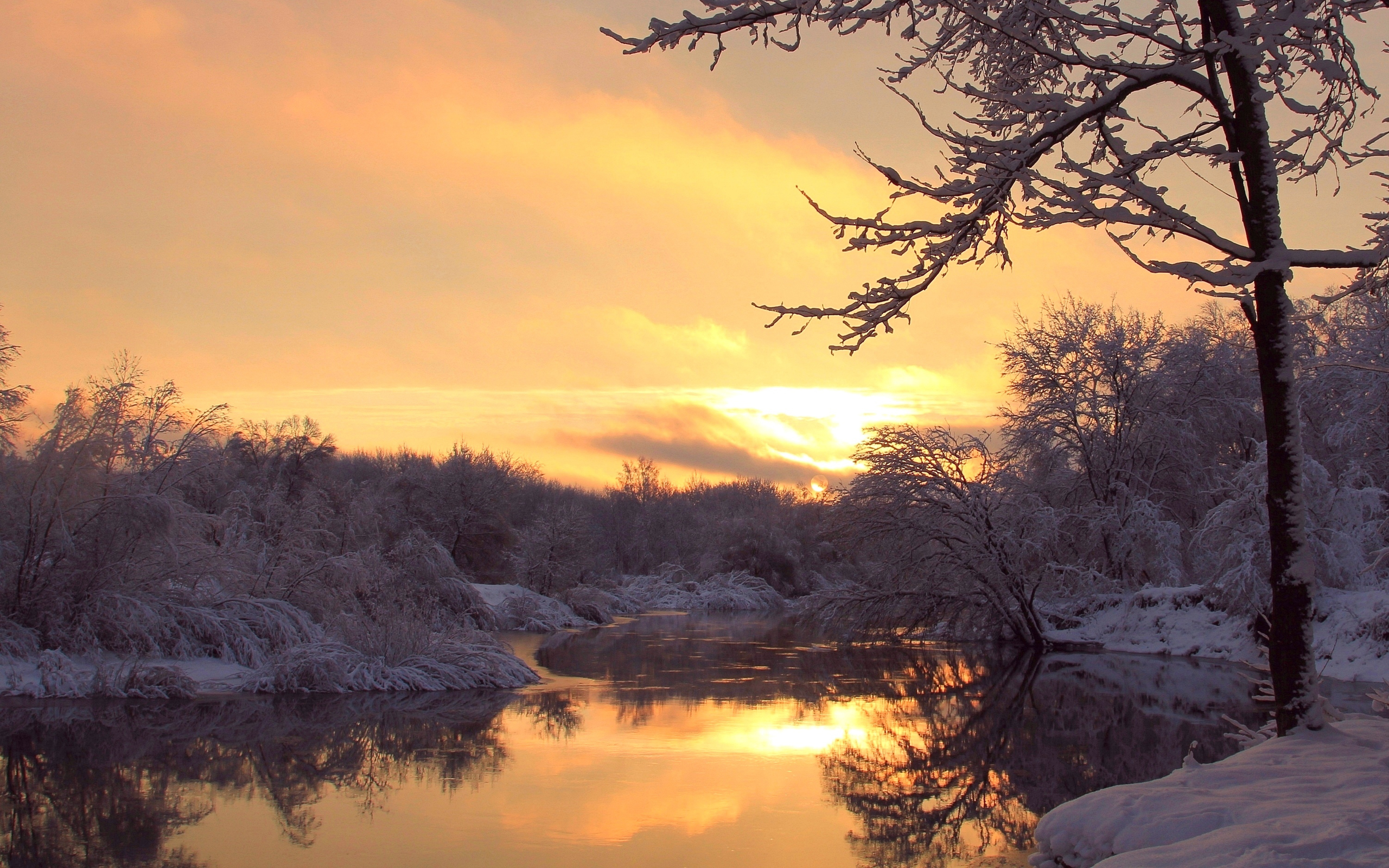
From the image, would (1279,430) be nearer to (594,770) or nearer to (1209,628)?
(594,770)

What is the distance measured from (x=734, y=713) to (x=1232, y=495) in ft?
57.4

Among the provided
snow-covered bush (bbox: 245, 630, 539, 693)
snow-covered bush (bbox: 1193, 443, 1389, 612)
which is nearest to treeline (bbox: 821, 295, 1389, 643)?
snow-covered bush (bbox: 1193, 443, 1389, 612)

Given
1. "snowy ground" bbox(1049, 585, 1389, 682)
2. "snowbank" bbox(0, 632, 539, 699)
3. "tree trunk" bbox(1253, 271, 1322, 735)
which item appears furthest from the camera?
"snowy ground" bbox(1049, 585, 1389, 682)

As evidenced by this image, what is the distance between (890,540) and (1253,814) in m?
18.4

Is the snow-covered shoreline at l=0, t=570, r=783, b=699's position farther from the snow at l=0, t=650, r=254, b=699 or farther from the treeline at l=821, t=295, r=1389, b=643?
the treeline at l=821, t=295, r=1389, b=643

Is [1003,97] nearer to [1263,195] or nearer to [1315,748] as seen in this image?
[1263,195]

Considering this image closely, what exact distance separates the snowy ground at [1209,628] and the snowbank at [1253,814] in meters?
11.4

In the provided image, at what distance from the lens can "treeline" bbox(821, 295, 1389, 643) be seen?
827 inches

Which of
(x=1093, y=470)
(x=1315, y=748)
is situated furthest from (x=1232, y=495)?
(x=1315, y=748)

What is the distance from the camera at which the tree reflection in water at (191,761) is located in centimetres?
688

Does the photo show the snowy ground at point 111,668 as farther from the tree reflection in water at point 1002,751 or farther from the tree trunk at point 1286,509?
the tree trunk at point 1286,509

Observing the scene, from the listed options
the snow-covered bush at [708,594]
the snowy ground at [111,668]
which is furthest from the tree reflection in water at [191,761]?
the snow-covered bush at [708,594]

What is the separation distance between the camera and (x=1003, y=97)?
5719 mm

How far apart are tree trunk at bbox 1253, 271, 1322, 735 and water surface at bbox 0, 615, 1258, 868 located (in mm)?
2249
